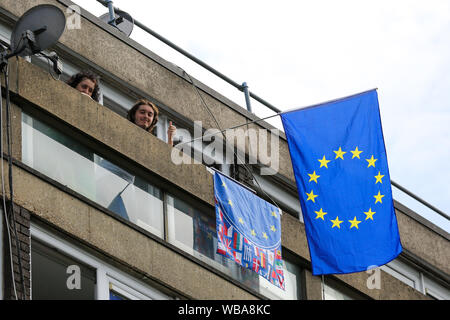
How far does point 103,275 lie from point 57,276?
1.99 feet

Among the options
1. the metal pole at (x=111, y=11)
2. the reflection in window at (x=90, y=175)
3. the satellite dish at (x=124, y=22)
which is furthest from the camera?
the satellite dish at (x=124, y=22)

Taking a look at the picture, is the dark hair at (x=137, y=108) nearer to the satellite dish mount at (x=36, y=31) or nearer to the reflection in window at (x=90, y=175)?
the reflection in window at (x=90, y=175)

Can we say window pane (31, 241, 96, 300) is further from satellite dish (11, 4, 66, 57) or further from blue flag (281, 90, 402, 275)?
blue flag (281, 90, 402, 275)

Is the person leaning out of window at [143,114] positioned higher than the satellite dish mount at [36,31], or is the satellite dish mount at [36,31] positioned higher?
the satellite dish mount at [36,31]

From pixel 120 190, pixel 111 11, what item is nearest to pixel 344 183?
pixel 120 190

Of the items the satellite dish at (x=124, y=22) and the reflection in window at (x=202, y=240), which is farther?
the satellite dish at (x=124, y=22)

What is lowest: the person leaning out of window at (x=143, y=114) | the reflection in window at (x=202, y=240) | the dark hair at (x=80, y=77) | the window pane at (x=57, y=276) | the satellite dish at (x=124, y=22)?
the window pane at (x=57, y=276)

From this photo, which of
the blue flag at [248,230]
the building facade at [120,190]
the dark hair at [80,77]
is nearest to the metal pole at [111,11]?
the building facade at [120,190]

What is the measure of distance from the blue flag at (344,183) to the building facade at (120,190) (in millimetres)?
1245

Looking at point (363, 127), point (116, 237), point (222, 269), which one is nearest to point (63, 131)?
point (116, 237)

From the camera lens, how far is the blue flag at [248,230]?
2088 cm

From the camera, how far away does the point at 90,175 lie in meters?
19.6

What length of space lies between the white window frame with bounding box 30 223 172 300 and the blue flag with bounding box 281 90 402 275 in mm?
2723

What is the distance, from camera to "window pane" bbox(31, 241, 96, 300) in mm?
18141
